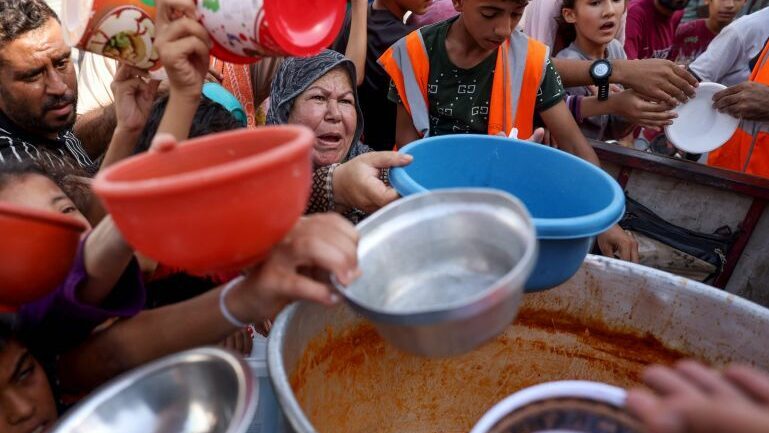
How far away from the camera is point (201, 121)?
4.77 feet

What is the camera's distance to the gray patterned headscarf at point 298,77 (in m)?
1.77

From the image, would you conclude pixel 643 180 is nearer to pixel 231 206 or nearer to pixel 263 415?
pixel 263 415

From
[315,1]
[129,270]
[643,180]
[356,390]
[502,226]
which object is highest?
[315,1]

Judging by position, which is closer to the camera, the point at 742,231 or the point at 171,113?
the point at 171,113

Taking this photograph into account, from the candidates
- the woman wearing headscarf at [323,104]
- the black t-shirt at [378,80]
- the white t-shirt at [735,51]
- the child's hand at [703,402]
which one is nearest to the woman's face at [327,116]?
the woman wearing headscarf at [323,104]

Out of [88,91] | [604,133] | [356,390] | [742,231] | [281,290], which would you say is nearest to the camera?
[281,290]

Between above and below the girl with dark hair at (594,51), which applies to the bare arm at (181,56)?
above

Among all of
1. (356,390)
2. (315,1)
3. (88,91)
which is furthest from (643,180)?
(88,91)

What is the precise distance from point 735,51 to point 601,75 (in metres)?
1.18

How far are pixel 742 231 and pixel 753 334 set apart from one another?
1034 mm

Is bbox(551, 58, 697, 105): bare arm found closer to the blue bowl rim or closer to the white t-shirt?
the white t-shirt

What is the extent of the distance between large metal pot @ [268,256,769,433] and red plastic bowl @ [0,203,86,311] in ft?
1.17

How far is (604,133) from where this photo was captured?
2533 mm

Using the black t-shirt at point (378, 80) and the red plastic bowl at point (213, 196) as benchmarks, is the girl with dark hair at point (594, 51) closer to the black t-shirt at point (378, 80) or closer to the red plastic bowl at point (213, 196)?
the black t-shirt at point (378, 80)
